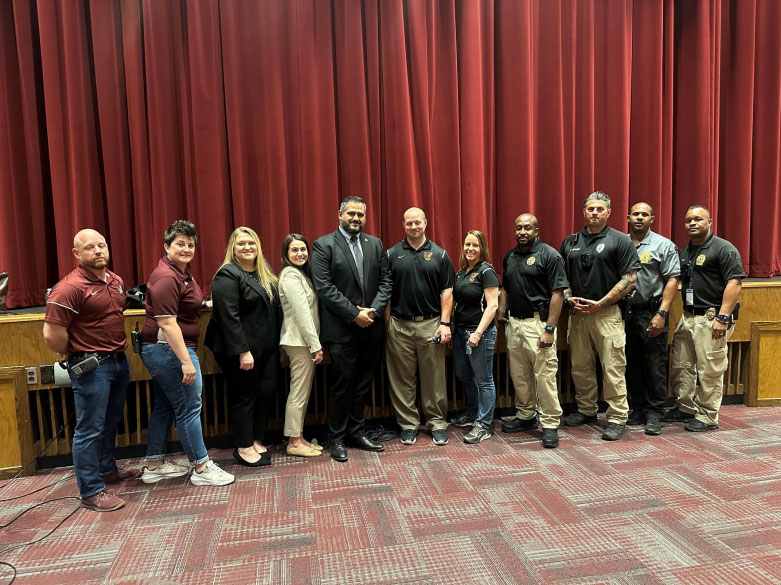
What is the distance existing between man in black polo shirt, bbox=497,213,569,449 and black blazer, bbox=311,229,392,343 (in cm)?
84

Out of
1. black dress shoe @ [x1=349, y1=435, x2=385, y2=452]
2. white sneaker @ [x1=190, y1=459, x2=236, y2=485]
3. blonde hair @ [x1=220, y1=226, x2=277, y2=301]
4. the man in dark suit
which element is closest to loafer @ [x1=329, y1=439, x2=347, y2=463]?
the man in dark suit

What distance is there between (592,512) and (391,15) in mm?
3278

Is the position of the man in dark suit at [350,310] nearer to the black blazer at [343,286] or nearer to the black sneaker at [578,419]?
the black blazer at [343,286]

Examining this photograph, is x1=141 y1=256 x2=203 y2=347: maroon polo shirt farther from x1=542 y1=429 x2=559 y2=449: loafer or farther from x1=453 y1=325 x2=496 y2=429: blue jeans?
x1=542 y1=429 x2=559 y2=449: loafer

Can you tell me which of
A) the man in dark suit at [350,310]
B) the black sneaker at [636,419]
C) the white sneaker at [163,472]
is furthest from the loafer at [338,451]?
the black sneaker at [636,419]

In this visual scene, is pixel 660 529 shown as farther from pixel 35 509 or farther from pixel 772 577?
pixel 35 509

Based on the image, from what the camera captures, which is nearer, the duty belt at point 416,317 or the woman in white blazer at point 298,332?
the woman in white blazer at point 298,332

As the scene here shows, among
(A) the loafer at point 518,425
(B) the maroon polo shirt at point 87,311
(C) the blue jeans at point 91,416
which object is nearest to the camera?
(B) the maroon polo shirt at point 87,311

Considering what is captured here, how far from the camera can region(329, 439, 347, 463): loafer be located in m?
2.90

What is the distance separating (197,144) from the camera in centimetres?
328

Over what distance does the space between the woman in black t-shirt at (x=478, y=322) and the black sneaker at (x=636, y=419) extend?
100cm

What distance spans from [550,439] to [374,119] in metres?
2.44

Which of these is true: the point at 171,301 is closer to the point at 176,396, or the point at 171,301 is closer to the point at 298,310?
the point at 176,396

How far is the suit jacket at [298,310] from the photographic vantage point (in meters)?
2.82
